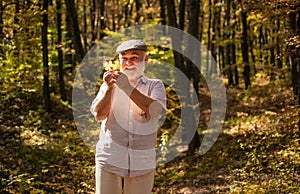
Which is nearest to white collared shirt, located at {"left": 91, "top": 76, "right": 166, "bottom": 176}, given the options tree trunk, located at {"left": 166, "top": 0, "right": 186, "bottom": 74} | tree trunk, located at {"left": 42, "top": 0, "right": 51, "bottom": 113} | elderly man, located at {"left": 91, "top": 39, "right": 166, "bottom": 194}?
elderly man, located at {"left": 91, "top": 39, "right": 166, "bottom": 194}

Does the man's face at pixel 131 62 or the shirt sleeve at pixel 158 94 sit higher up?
the man's face at pixel 131 62

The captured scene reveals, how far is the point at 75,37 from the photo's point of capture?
14.1 m

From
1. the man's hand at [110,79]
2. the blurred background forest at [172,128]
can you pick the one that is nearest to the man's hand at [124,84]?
the man's hand at [110,79]

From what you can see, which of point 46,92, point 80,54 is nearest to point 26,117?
point 46,92

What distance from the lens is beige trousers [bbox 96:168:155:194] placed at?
3.40m

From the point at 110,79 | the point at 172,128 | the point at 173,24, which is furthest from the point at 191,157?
the point at 110,79

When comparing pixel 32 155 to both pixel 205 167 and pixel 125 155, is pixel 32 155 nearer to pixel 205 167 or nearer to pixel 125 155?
pixel 205 167

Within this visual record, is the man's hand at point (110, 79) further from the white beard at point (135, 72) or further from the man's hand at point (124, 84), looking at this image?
the white beard at point (135, 72)

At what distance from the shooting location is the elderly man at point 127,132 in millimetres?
3404

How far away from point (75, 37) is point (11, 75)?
3.96m

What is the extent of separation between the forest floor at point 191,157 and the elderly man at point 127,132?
3068mm

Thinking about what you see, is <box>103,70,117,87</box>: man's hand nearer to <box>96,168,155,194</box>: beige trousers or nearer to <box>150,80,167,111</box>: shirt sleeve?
<box>150,80,167,111</box>: shirt sleeve

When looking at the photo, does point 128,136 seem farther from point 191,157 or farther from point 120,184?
point 191,157

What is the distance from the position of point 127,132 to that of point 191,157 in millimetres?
9907
